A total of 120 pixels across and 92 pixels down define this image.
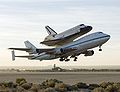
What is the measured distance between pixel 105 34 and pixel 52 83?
41435 mm

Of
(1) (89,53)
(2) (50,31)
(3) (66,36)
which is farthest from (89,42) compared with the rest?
(2) (50,31)

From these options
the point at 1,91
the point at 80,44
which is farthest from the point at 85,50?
the point at 1,91

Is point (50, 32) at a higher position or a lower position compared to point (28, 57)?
higher

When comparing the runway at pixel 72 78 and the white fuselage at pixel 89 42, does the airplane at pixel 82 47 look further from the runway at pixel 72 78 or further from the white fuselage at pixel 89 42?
the runway at pixel 72 78

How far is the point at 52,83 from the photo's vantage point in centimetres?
4297

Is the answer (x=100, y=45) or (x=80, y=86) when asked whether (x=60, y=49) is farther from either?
(x=80, y=86)

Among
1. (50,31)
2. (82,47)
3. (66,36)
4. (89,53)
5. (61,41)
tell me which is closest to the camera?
(82,47)

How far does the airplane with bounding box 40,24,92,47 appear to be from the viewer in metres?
93.6

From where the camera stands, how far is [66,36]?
99.1 metres

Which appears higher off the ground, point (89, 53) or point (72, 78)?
point (89, 53)

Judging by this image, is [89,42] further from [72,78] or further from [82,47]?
[72,78]

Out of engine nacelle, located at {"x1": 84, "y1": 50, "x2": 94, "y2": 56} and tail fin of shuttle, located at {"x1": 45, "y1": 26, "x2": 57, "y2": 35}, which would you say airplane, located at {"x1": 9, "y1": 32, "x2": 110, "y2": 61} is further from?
tail fin of shuttle, located at {"x1": 45, "y1": 26, "x2": 57, "y2": 35}

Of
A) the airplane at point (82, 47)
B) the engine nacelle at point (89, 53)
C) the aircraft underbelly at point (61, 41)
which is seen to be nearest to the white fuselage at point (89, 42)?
the airplane at point (82, 47)

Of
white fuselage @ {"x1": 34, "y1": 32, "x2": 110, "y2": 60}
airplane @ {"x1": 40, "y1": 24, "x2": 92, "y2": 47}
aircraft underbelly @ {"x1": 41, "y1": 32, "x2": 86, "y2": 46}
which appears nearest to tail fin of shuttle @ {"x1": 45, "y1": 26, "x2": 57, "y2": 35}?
airplane @ {"x1": 40, "y1": 24, "x2": 92, "y2": 47}
